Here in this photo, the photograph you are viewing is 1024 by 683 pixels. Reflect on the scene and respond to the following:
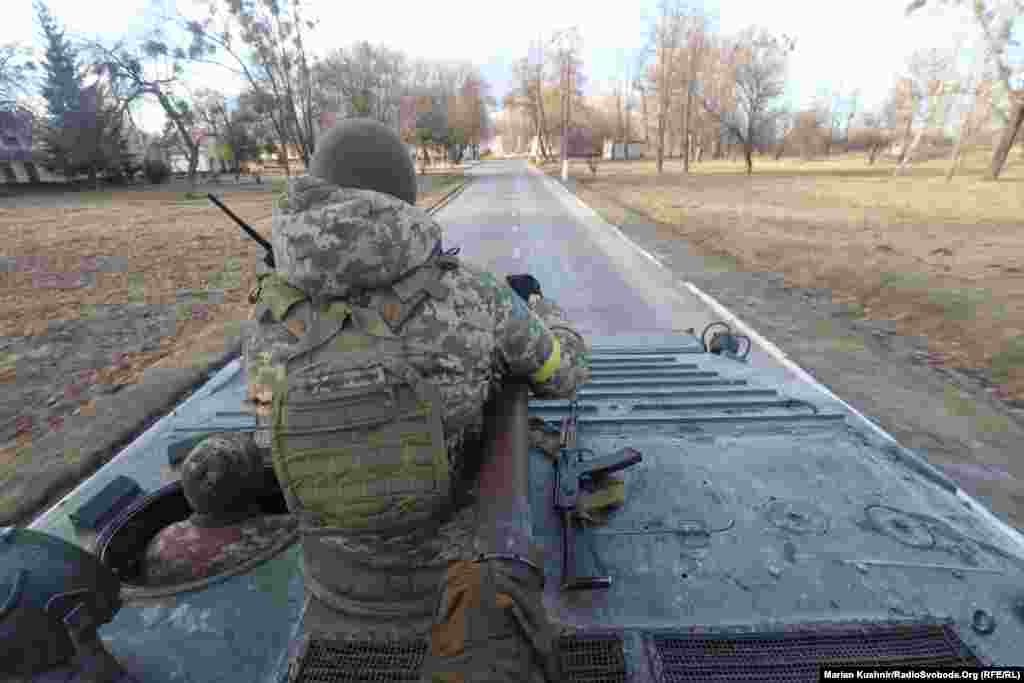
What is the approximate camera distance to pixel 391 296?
1560mm

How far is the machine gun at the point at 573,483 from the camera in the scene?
1695 millimetres

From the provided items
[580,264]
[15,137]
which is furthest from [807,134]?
[15,137]

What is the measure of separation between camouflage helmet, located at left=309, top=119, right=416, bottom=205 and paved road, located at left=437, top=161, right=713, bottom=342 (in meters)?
3.05

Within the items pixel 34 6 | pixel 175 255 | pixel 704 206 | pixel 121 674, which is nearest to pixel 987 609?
pixel 121 674

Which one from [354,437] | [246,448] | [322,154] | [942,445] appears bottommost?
[942,445]

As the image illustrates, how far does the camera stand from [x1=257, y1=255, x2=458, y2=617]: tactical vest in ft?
4.46

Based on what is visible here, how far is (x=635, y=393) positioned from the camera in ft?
10.2

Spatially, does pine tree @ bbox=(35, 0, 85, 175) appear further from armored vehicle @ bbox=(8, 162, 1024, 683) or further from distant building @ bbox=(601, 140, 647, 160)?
distant building @ bbox=(601, 140, 647, 160)

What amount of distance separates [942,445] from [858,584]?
4.03 m

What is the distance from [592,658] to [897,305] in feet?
30.5

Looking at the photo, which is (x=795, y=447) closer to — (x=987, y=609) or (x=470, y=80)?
(x=987, y=609)

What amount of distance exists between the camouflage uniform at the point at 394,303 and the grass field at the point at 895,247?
642 cm

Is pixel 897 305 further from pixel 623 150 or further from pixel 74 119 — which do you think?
pixel 623 150

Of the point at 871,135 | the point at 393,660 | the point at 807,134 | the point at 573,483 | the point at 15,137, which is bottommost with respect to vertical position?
the point at 393,660
